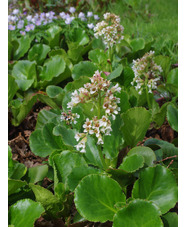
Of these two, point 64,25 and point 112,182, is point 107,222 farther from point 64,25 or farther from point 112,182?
point 64,25

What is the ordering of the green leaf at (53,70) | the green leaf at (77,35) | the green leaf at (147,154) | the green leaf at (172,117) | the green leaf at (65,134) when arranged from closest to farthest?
the green leaf at (147,154), the green leaf at (65,134), the green leaf at (172,117), the green leaf at (53,70), the green leaf at (77,35)

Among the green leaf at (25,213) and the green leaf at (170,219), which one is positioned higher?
the green leaf at (25,213)

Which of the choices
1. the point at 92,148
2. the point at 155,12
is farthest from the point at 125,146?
the point at 155,12

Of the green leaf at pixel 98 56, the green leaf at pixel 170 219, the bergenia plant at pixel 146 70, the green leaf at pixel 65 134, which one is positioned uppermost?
the bergenia plant at pixel 146 70

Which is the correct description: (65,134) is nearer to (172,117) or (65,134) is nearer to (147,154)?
(147,154)

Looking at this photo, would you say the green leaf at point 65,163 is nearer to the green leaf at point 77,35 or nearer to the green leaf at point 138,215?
the green leaf at point 138,215

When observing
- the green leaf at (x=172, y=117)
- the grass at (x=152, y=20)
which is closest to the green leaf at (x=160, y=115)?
the green leaf at (x=172, y=117)

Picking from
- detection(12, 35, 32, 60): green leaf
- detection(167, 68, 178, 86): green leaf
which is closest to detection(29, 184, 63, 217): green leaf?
detection(167, 68, 178, 86): green leaf

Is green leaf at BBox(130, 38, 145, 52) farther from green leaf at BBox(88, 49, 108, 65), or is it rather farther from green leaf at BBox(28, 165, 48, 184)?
green leaf at BBox(28, 165, 48, 184)
